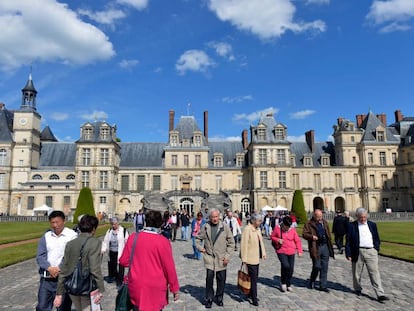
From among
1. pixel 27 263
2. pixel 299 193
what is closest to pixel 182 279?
pixel 27 263

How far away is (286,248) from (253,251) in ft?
3.99

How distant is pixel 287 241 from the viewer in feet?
25.6

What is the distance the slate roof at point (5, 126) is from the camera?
45031 mm

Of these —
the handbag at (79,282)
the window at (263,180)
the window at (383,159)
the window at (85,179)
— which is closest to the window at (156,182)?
the window at (85,179)

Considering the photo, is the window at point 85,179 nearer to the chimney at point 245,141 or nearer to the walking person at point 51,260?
the chimney at point 245,141

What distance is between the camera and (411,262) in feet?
37.2

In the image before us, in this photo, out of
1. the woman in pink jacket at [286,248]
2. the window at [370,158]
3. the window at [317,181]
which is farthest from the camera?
the window at [317,181]

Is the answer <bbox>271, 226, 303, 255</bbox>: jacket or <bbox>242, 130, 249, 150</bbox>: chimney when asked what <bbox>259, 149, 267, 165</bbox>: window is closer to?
<bbox>242, 130, 249, 150</bbox>: chimney

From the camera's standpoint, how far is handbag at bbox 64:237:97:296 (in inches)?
161

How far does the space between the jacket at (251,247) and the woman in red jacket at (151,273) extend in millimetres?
3225

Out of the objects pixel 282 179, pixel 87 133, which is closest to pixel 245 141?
pixel 282 179

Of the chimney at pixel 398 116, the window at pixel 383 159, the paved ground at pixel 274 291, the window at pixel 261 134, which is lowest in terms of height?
the paved ground at pixel 274 291

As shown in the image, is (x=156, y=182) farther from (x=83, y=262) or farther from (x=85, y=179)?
(x=83, y=262)

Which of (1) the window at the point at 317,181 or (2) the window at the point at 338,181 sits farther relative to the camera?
(2) the window at the point at 338,181
